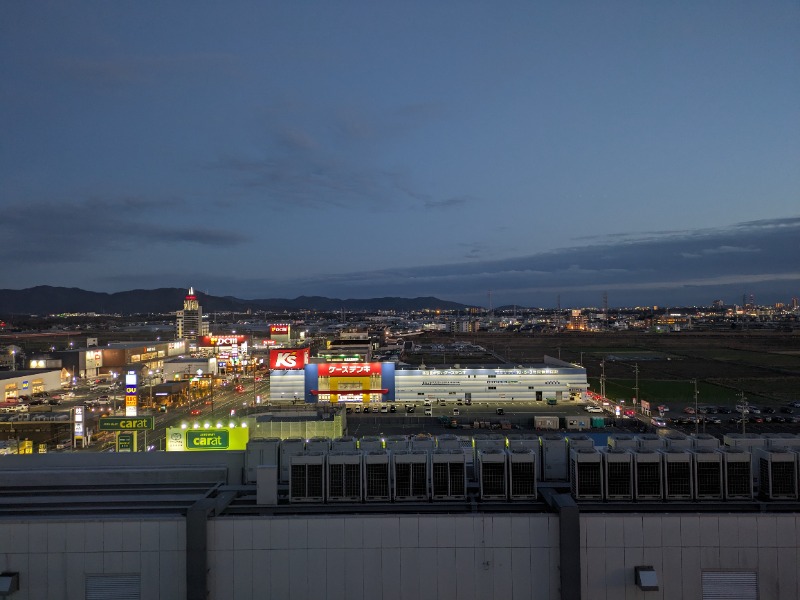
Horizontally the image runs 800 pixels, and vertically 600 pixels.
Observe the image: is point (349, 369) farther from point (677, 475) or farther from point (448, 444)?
point (677, 475)

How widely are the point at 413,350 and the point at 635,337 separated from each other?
138 ft

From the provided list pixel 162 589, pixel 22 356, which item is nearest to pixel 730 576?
pixel 162 589

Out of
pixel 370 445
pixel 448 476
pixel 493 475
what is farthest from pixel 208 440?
pixel 493 475

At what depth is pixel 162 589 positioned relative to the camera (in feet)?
16.5

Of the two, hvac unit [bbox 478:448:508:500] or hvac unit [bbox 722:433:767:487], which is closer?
hvac unit [bbox 478:448:508:500]

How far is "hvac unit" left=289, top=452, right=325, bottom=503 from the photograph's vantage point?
18.6ft

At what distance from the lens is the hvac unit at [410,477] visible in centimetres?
571

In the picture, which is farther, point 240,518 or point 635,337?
point 635,337

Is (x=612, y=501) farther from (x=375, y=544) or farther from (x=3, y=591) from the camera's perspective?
(x=3, y=591)

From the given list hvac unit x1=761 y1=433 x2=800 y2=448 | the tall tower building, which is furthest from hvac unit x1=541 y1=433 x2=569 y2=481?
the tall tower building

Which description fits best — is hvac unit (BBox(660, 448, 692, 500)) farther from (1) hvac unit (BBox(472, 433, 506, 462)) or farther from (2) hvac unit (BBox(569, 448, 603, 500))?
(1) hvac unit (BBox(472, 433, 506, 462))

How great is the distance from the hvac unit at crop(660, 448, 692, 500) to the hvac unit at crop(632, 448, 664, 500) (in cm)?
7

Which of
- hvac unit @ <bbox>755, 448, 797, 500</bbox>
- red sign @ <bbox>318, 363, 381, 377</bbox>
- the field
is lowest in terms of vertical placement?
the field

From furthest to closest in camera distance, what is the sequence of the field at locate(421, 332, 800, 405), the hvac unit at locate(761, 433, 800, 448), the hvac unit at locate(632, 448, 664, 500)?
the field at locate(421, 332, 800, 405), the hvac unit at locate(761, 433, 800, 448), the hvac unit at locate(632, 448, 664, 500)
